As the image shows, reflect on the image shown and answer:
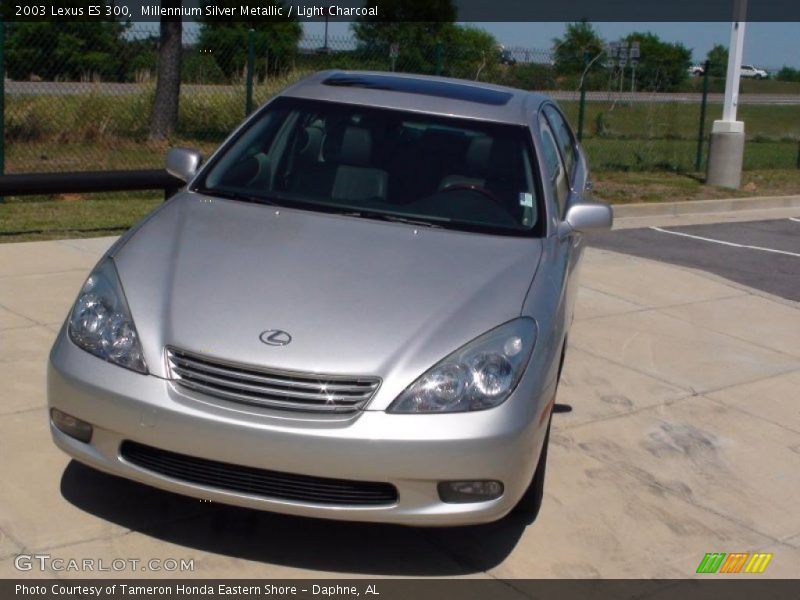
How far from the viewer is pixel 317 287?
4.21 meters

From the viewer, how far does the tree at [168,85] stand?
15.6 m

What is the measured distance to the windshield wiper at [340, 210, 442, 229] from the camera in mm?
4977

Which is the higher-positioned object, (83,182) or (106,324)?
(106,324)

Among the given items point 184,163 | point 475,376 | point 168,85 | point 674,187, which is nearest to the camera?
point 475,376

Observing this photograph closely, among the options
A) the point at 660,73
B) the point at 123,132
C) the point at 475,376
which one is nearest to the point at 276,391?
the point at 475,376

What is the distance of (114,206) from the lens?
38.2ft

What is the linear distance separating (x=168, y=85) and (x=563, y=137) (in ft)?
32.6

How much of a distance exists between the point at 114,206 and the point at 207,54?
5.88 metres

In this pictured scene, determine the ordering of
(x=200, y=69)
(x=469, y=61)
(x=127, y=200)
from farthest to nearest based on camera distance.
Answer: (x=469, y=61) < (x=200, y=69) < (x=127, y=200)

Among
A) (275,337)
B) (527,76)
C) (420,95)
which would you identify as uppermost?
(420,95)

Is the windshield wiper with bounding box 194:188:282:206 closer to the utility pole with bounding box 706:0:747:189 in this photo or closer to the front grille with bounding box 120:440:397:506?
the front grille with bounding box 120:440:397:506

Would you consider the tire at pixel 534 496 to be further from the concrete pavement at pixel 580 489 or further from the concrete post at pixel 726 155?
the concrete post at pixel 726 155

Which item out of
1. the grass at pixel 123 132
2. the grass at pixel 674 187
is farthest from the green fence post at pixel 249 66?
the grass at pixel 674 187

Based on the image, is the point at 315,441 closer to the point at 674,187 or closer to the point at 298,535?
the point at 298,535
